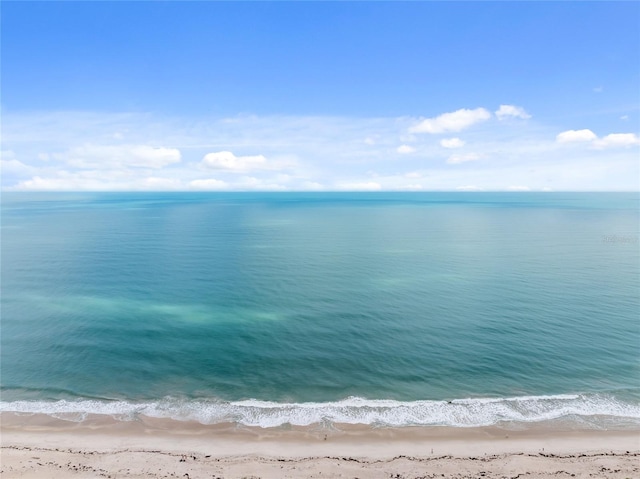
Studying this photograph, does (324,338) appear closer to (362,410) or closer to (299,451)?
(362,410)

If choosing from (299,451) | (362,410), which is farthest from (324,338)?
(299,451)

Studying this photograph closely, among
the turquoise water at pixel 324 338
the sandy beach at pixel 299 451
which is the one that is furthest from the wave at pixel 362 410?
the sandy beach at pixel 299 451

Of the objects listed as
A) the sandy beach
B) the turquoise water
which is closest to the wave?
the turquoise water

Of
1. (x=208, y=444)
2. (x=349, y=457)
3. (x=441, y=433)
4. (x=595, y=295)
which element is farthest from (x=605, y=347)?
Answer: (x=208, y=444)

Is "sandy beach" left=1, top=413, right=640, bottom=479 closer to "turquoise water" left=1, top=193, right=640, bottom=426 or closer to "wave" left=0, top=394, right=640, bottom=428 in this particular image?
"wave" left=0, top=394, right=640, bottom=428

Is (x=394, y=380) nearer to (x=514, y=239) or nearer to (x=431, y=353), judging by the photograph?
(x=431, y=353)

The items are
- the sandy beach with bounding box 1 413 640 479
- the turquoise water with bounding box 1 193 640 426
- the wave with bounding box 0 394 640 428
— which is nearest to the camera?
the sandy beach with bounding box 1 413 640 479

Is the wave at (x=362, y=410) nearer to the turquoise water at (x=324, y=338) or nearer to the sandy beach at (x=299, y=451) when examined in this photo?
the turquoise water at (x=324, y=338)
